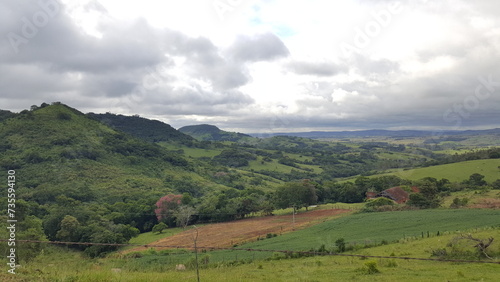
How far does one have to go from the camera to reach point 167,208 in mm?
70750

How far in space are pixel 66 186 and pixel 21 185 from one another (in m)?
11.7

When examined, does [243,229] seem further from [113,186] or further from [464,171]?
[464,171]

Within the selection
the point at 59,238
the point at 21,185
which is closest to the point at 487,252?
the point at 59,238

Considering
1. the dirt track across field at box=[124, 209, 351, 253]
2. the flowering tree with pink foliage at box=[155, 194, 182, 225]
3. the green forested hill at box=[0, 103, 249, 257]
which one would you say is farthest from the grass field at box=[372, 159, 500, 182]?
the flowering tree with pink foliage at box=[155, 194, 182, 225]

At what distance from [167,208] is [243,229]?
22.3m

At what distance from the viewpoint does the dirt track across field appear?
1946 inches

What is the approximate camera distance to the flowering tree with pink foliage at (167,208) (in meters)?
69.2

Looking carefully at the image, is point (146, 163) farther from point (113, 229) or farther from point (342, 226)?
point (342, 226)

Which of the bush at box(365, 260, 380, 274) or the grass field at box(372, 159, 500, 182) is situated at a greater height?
the bush at box(365, 260, 380, 274)

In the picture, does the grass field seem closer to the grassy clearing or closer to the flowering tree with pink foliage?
the flowering tree with pink foliage

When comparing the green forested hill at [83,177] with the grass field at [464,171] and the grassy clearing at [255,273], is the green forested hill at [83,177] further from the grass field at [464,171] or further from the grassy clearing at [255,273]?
the grass field at [464,171]

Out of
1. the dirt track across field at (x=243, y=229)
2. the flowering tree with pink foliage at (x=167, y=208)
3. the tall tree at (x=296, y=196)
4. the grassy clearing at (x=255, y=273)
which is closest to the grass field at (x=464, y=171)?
the tall tree at (x=296, y=196)

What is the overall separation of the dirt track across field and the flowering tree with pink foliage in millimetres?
8887

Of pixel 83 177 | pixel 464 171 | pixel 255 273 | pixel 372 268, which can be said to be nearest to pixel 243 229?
pixel 255 273
